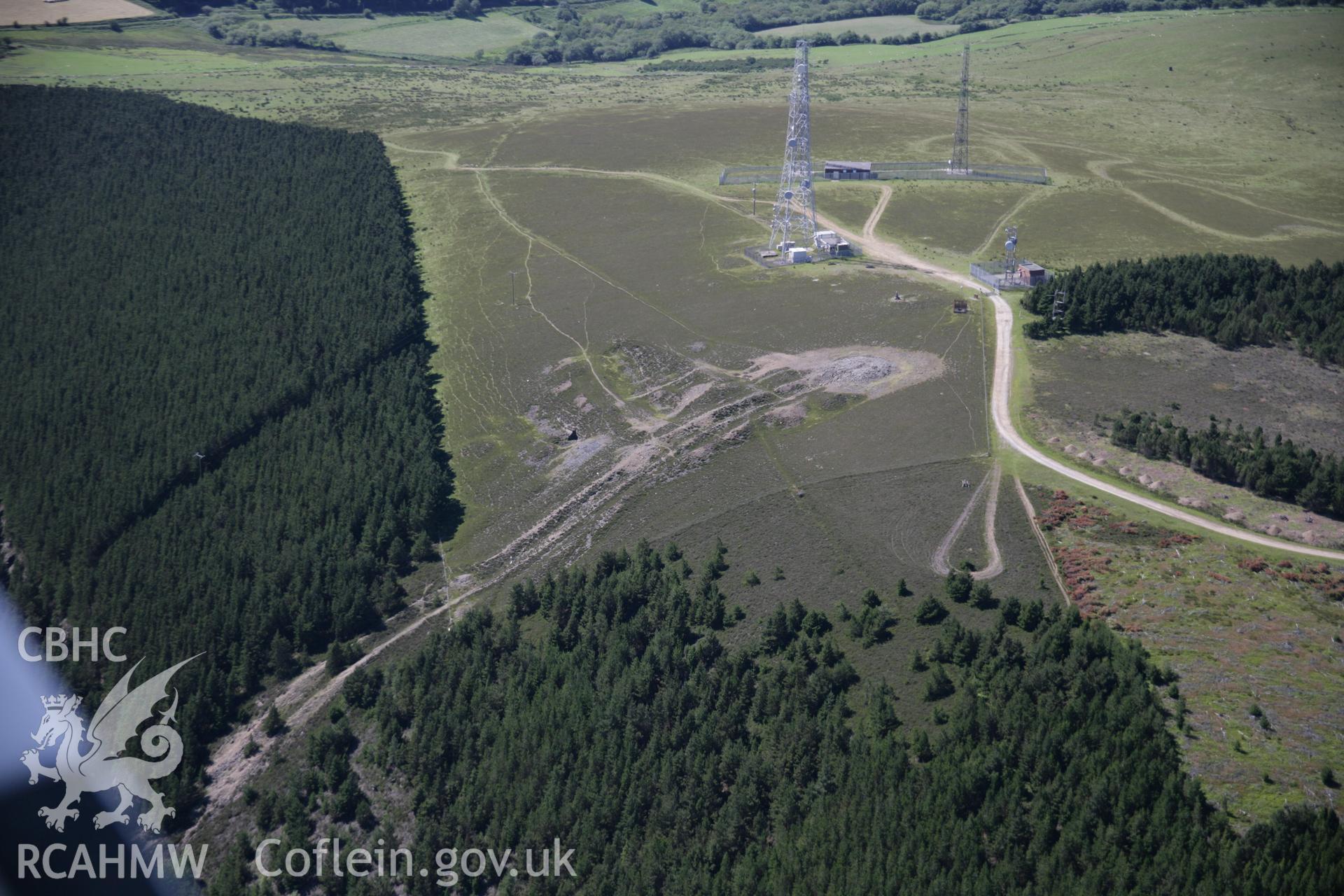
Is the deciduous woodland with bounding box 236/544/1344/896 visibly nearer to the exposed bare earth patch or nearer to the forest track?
the forest track

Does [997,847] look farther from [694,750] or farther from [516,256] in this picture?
[516,256]

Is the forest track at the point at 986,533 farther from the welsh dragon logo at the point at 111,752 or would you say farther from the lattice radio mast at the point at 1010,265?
the welsh dragon logo at the point at 111,752

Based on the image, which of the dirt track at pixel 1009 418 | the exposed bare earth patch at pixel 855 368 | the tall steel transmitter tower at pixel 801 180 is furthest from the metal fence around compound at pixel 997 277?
the tall steel transmitter tower at pixel 801 180

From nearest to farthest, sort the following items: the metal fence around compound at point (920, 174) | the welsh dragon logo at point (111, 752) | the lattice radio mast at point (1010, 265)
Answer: the welsh dragon logo at point (111, 752) < the lattice radio mast at point (1010, 265) < the metal fence around compound at point (920, 174)

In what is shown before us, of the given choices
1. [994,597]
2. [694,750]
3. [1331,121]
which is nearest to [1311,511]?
[994,597]

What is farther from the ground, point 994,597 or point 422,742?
point 994,597

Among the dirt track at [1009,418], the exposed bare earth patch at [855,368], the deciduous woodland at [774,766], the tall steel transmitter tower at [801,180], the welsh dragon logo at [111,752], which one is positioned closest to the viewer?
the deciduous woodland at [774,766]

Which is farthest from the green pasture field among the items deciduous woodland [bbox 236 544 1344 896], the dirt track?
deciduous woodland [bbox 236 544 1344 896]

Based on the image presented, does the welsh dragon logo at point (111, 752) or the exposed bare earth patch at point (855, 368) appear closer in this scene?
the welsh dragon logo at point (111, 752)
